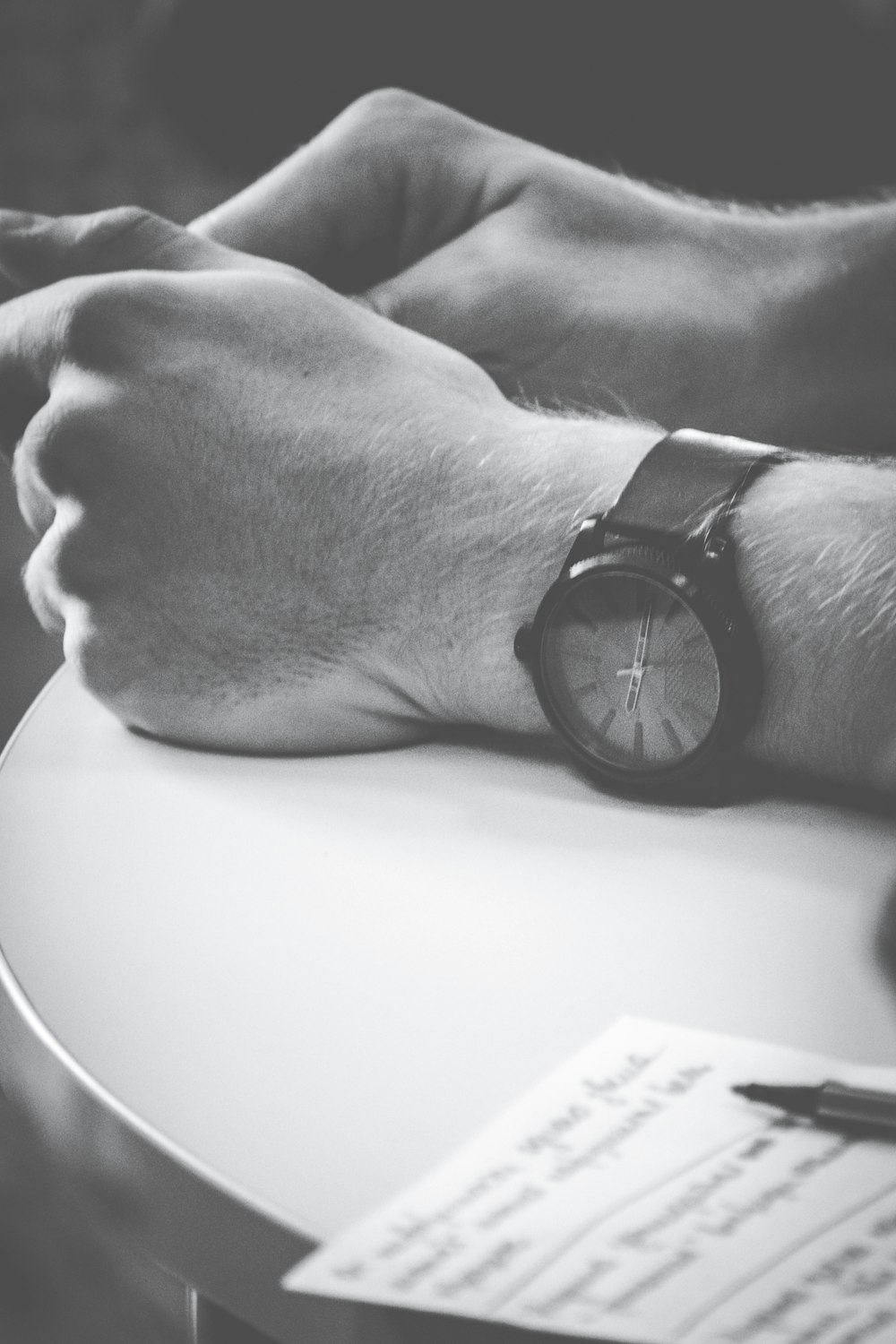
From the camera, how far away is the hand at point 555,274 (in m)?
1.06

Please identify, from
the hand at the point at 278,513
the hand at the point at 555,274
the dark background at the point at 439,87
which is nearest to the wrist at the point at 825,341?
the hand at the point at 555,274

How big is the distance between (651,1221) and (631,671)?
13.4 inches

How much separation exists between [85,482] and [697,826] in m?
0.42

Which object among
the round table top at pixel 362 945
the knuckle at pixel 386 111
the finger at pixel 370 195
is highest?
the knuckle at pixel 386 111

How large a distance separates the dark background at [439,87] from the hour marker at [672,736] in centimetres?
133

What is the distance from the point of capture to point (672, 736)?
0.69 m

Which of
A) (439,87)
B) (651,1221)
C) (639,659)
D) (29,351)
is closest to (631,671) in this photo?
(639,659)

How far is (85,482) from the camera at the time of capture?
80cm

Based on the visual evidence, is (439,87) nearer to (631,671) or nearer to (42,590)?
(42,590)

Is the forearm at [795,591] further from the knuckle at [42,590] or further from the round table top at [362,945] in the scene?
the knuckle at [42,590]

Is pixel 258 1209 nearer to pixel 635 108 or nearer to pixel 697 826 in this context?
pixel 697 826

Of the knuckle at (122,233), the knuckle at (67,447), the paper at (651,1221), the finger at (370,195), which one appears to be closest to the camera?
the paper at (651,1221)

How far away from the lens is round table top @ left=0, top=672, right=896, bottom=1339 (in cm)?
45

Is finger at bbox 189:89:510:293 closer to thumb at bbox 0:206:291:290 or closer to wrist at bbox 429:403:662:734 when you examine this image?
thumb at bbox 0:206:291:290
